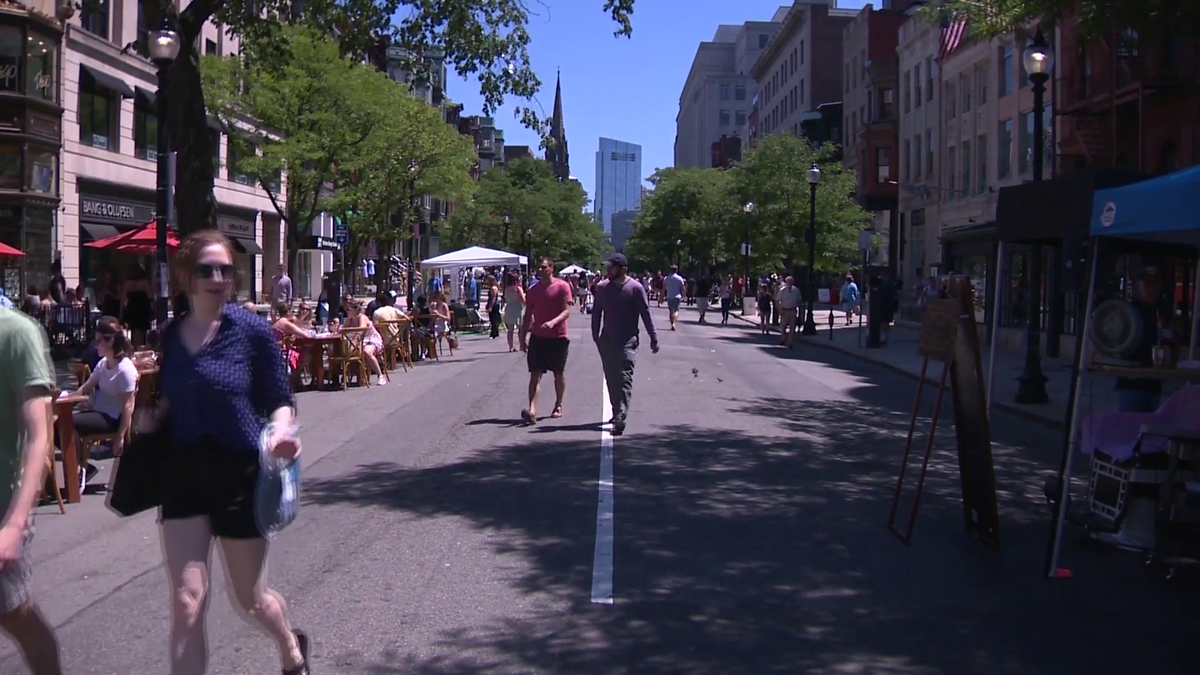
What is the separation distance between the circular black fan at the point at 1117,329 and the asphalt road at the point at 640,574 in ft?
4.40

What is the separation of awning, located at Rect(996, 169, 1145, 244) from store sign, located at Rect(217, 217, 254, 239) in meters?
37.5

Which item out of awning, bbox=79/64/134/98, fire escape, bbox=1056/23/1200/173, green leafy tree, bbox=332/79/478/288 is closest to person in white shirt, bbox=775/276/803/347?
fire escape, bbox=1056/23/1200/173

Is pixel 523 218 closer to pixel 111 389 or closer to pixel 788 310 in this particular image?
pixel 788 310

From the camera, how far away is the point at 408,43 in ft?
56.7

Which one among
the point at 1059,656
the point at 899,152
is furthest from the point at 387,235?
the point at 1059,656

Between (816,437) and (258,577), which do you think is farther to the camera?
(816,437)

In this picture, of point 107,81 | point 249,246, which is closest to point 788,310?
point 107,81

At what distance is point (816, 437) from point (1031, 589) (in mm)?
6332

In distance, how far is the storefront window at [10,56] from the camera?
92.9 ft

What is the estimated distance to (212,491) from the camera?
4.49 m

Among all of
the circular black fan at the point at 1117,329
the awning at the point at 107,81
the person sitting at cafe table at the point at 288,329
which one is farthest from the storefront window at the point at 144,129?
the circular black fan at the point at 1117,329

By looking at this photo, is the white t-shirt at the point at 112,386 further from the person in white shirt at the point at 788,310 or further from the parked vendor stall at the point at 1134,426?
the person in white shirt at the point at 788,310

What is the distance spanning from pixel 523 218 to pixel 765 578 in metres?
69.1

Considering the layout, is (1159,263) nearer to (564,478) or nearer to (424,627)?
(564,478)
